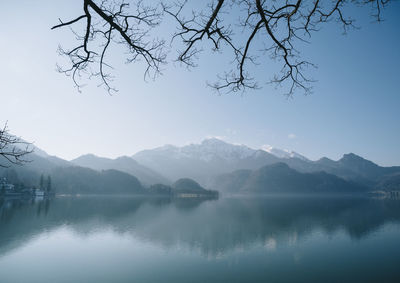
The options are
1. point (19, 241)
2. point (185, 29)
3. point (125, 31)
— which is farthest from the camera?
point (19, 241)

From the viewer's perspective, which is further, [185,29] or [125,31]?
[185,29]

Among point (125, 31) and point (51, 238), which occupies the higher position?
point (125, 31)

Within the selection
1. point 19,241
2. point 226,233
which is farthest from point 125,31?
point 226,233

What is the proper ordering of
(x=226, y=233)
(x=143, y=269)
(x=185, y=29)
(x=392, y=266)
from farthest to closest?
(x=226, y=233)
(x=392, y=266)
(x=143, y=269)
(x=185, y=29)

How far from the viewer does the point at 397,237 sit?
1364 inches

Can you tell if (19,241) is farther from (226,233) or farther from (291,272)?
(291,272)

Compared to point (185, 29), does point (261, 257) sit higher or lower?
lower

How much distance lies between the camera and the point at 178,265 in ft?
69.8

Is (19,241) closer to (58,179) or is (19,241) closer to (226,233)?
(226,233)

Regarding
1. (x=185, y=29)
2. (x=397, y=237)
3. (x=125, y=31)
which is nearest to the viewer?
(x=125, y=31)

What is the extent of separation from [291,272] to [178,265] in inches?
399

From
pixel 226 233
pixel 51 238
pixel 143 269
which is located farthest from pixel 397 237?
pixel 51 238

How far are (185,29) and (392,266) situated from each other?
94.3ft

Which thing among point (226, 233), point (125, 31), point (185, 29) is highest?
point (185, 29)
